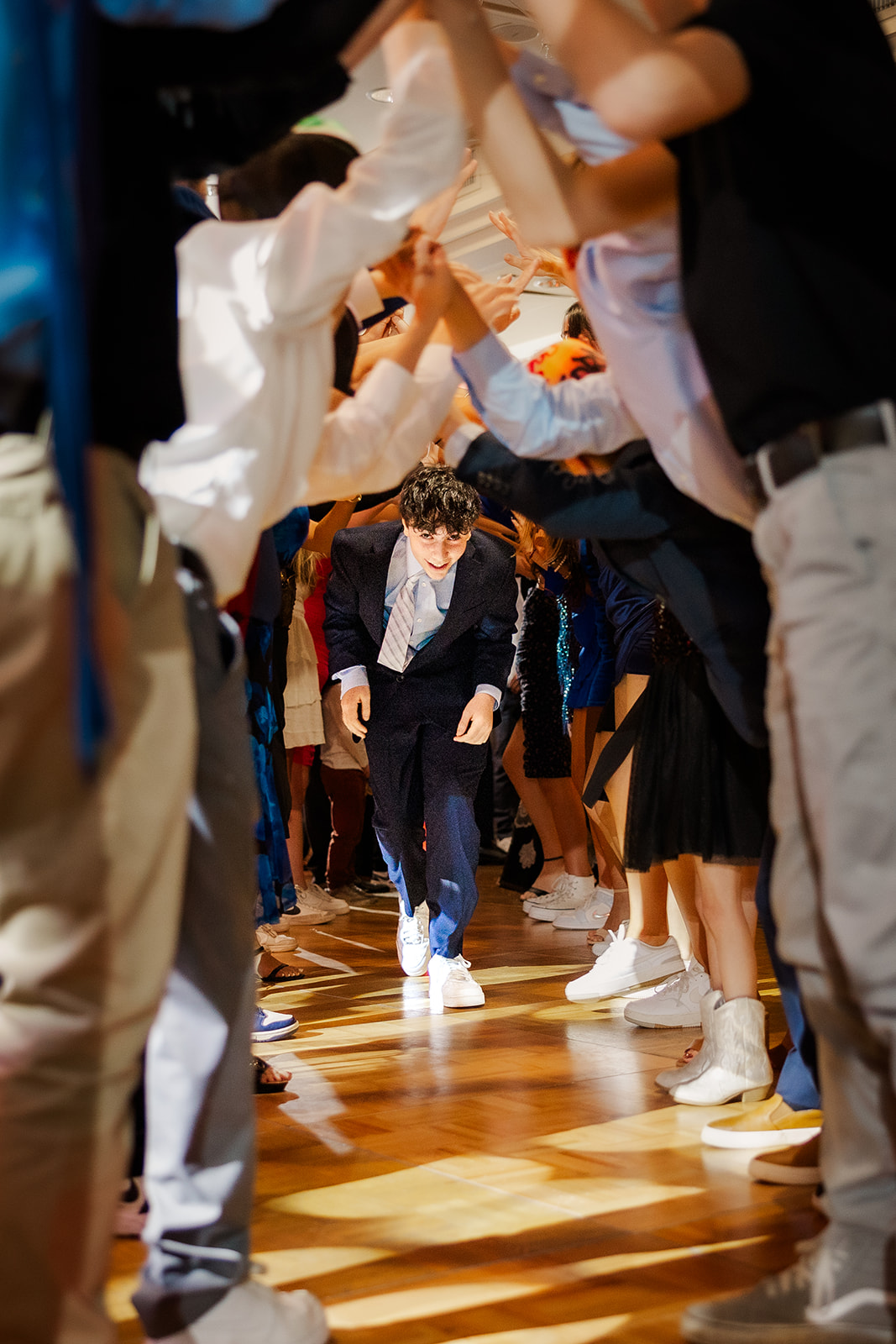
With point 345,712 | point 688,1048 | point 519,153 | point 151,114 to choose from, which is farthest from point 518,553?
point 151,114

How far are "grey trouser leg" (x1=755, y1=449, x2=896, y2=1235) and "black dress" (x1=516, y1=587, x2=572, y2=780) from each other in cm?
350

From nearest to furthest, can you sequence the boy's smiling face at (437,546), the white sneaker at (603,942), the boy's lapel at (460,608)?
1. the boy's smiling face at (437,546)
2. the boy's lapel at (460,608)
3. the white sneaker at (603,942)

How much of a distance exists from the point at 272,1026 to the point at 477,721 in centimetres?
91

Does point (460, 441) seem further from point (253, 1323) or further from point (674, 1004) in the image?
point (674, 1004)

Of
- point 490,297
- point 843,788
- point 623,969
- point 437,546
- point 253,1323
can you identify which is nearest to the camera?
point 843,788

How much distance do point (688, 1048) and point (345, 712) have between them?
1.28 m

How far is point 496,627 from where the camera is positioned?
3352mm

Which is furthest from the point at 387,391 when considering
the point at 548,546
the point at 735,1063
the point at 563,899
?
the point at 563,899

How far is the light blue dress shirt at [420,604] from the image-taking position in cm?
329

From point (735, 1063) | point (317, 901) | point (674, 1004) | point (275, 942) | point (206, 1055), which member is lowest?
point (317, 901)

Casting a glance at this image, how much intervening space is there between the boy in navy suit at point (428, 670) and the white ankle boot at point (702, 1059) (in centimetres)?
95

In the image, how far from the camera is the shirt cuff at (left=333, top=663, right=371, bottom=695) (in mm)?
3301

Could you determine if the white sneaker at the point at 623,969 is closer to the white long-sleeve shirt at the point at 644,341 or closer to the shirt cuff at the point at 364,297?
the white long-sleeve shirt at the point at 644,341

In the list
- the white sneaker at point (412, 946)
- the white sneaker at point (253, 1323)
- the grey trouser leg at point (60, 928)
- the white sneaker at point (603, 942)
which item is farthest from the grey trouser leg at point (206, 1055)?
the white sneaker at point (603, 942)
